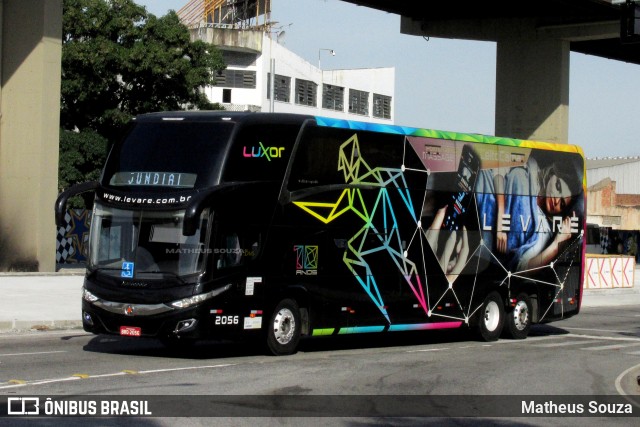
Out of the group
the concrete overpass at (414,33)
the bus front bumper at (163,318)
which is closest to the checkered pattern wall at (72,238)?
the concrete overpass at (414,33)

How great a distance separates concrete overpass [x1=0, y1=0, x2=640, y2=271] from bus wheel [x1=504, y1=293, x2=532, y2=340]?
16682 millimetres

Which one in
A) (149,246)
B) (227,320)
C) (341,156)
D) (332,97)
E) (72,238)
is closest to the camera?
(149,246)

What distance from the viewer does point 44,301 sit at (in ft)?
80.8

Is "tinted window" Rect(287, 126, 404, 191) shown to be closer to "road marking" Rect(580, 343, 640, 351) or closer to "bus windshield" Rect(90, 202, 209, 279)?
"bus windshield" Rect(90, 202, 209, 279)

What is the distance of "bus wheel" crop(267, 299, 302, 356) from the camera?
16.6 meters

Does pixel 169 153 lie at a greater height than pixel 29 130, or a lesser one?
lesser

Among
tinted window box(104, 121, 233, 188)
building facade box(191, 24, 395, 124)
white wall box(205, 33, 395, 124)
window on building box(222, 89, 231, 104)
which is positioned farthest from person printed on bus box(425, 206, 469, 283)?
window on building box(222, 89, 231, 104)

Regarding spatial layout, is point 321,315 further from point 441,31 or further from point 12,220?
point 441,31

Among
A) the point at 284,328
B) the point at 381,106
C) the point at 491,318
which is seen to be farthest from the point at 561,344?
the point at 381,106

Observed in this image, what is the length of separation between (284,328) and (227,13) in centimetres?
5440

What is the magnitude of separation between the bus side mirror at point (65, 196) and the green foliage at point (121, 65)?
102 ft

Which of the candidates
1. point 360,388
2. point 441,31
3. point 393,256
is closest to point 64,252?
point 441,31

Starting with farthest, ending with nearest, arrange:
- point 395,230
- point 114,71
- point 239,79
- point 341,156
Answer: point 239,79, point 114,71, point 395,230, point 341,156

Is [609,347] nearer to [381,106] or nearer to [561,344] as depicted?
[561,344]
